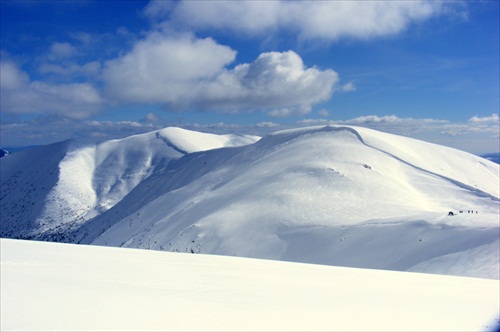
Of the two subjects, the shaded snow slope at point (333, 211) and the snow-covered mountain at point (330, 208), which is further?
the shaded snow slope at point (333, 211)

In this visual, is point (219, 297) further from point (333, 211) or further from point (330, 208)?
point (330, 208)

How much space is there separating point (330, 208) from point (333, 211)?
0.80 metres

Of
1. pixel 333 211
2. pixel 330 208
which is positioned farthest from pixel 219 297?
pixel 330 208

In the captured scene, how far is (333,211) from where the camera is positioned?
32312mm

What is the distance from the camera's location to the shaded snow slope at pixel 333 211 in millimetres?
22172

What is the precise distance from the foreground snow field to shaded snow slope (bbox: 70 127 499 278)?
32.6 ft

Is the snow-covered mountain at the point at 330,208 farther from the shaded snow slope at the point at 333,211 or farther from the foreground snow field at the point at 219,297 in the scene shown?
the foreground snow field at the point at 219,297

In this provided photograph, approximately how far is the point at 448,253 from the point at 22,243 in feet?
61.6

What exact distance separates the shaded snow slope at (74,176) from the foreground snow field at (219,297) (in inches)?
4315

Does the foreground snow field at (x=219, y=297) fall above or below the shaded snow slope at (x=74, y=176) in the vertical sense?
below

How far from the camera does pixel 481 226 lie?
69.4ft

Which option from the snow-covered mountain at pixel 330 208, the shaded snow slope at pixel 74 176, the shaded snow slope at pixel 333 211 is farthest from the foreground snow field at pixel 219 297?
the shaded snow slope at pixel 74 176

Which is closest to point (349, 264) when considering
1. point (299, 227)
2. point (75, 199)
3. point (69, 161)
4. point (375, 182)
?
point (299, 227)

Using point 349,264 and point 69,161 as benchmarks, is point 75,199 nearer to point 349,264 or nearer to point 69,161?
point 69,161
